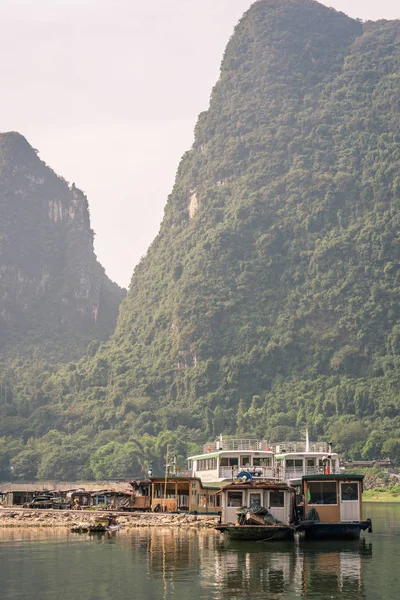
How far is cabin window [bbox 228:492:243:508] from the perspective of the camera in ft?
210

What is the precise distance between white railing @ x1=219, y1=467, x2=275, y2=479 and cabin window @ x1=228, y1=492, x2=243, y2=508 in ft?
34.7

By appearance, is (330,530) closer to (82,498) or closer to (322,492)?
(322,492)

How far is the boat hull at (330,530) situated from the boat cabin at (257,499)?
159cm

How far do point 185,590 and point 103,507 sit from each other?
156ft

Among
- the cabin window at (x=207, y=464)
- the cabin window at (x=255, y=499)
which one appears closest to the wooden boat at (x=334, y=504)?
the cabin window at (x=255, y=499)

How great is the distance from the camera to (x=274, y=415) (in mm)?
192625

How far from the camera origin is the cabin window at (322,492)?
63875 mm

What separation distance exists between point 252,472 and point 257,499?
1254 cm

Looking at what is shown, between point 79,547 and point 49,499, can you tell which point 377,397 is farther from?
point 79,547

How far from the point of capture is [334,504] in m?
63.8

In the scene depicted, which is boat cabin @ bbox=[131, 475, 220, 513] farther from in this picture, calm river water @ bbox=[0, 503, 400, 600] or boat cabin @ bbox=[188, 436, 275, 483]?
calm river water @ bbox=[0, 503, 400, 600]

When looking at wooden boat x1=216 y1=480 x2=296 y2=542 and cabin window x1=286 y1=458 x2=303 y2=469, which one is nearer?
wooden boat x1=216 y1=480 x2=296 y2=542

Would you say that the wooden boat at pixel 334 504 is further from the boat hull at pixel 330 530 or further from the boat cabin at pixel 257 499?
the boat cabin at pixel 257 499

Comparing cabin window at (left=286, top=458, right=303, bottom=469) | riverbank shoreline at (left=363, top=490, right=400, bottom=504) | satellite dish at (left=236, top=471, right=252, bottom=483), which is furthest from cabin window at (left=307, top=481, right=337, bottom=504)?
riverbank shoreline at (left=363, top=490, right=400, bottom=504)
